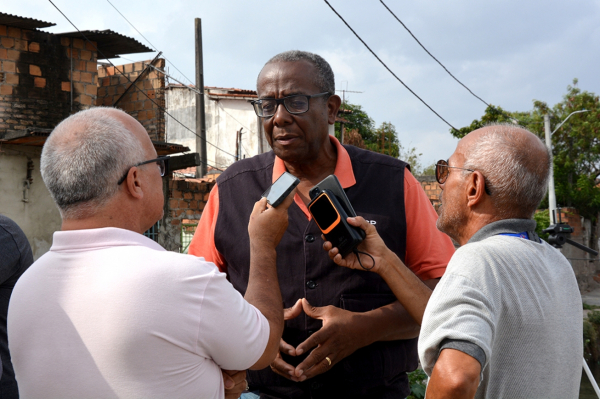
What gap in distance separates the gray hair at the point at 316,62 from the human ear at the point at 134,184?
1146 millimetres

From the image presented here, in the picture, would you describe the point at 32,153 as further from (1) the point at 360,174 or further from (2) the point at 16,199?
(1) the point at 360,174

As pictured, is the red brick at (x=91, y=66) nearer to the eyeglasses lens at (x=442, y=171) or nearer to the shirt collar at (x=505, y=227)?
the eyeglasses lens at (x=442, y=171)

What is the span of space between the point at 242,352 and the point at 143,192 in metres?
0.61

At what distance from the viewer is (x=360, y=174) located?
2.54 metres

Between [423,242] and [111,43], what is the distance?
9.64 m

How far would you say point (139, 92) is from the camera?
12.1 metres

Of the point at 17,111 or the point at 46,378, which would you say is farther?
the point at 17,111

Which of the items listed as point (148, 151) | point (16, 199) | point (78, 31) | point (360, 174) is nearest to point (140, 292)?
point (148, 151)

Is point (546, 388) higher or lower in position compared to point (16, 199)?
higher

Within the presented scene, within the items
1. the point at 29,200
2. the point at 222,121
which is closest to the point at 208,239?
the point at 29,200

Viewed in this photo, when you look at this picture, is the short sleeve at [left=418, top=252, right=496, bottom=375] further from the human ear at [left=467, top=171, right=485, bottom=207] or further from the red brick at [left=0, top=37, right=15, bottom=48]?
the red brick at [left=0, top=37, right=15, bottom=48]

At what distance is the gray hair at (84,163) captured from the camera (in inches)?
63.9

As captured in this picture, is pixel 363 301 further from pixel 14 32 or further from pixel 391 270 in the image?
pixel 14 32

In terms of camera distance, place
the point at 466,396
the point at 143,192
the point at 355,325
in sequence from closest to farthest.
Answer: the point at 466,396 < the point at 143,192 < the point at 355,325
